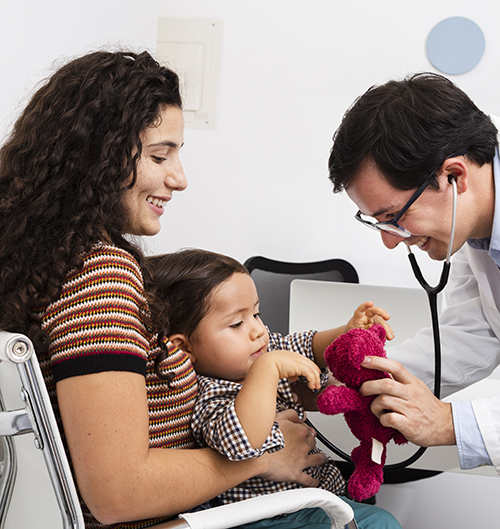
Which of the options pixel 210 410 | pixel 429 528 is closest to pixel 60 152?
pixel 210 410

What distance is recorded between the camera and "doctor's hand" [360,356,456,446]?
1037mm

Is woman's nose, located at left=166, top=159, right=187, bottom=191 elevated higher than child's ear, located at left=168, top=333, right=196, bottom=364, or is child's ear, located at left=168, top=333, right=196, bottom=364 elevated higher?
woman's nose, located at left=166, top=159, right=187, bottom=191

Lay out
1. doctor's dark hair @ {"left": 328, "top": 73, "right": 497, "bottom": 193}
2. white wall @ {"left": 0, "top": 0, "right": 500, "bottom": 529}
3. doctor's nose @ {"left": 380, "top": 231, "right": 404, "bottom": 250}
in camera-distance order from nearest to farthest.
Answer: doctor's dark hair @ {"left": 328, "top": 73, "right": 497, "bottom": 193}
doctor's nose @ {"left": 380, "top": 231, "right": 404, "bottom": 250}
white wall @ {"left": 0, "top": 0, "right": 500, "bottom": 529}

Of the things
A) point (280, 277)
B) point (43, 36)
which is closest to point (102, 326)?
point (43, 36)

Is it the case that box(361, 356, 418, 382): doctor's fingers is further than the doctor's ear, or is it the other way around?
the doctor's ear

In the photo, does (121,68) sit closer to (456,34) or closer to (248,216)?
(248,216)

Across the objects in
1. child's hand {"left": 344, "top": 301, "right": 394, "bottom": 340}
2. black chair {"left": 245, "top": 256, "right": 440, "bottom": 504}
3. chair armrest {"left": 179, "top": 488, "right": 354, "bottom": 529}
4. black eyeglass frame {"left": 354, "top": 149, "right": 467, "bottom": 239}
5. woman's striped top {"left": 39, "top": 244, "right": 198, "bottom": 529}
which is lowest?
black chair {"left": 245, "top": 256, "right": 440, "bottom": 504}

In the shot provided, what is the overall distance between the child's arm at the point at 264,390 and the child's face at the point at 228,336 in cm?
19

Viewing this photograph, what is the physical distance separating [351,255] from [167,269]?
2060mm

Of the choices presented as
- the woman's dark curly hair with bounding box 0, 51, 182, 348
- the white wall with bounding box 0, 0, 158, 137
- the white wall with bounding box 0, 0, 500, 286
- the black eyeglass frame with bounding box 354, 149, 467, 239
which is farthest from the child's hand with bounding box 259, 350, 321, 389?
the white wall with bounding box 0, 0, 500, 286

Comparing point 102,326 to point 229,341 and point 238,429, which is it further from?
point 229,341

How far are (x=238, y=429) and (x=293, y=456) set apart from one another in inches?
9.0

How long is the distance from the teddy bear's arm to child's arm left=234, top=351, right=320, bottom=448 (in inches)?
1.2

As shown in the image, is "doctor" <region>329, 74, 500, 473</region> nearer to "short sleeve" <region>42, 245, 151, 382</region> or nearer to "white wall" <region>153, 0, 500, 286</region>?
"short sleeve" <region>42, 245, 151, 382</region>
